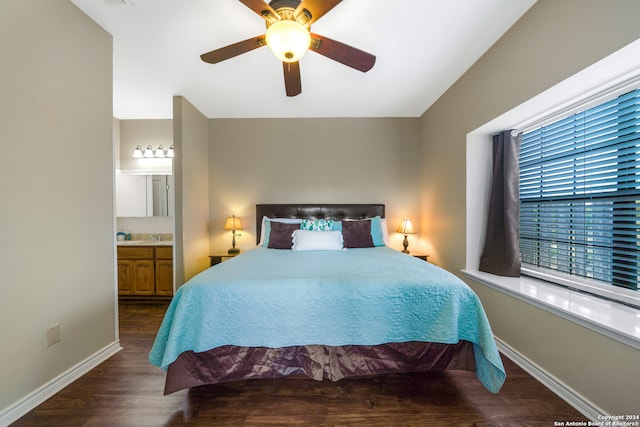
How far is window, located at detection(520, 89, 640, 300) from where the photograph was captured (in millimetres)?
1439

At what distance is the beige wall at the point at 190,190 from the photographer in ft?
9.62

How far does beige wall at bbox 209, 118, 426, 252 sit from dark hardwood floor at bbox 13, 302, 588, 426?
2.08m

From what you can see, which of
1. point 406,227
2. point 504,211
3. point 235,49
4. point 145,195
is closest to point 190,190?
point 145,195

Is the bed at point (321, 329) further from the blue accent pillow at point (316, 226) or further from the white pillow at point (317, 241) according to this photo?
the blue accent pillow at point (316, 226)

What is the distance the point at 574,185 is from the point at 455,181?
3.16ft

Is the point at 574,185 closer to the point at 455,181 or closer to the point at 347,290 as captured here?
the point at 455,181

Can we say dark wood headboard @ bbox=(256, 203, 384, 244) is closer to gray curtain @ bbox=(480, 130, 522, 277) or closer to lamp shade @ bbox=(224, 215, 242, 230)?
lamp shade @ bbox=(224, 215, 242, 230)

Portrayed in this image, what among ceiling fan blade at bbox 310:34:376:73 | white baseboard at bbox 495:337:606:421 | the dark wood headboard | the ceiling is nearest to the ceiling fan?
ceiling fan blade at bbox 310:34:376:73

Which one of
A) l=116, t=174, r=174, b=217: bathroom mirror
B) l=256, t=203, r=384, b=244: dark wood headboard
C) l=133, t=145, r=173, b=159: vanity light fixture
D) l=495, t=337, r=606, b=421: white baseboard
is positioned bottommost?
l=495, t=337, r=606, b=421: white baseboard

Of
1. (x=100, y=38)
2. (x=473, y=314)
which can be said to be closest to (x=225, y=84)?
(x=100, y=38)

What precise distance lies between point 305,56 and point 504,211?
227cm

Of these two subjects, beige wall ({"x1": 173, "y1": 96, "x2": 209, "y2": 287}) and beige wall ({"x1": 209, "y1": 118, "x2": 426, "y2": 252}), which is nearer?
beige wall ({"x1": 173, "y1": 96, "x2": 209, "y2": 287})

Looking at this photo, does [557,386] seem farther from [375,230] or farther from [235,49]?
[235,49]

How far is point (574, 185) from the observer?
1771 millimetres
